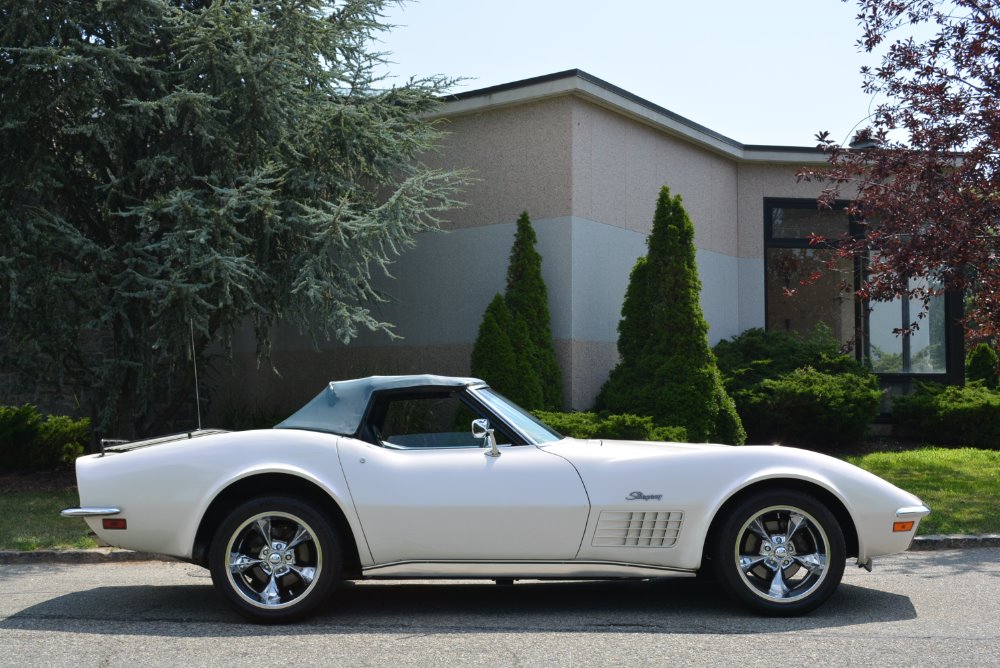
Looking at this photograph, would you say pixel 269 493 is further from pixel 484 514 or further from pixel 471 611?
pixel 471 611

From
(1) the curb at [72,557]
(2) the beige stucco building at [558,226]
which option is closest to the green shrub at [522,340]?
(2) the beige stucco building at [558,226]

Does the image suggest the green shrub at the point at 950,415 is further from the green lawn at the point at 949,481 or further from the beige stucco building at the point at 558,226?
the beige stucco building at the point at 558,226

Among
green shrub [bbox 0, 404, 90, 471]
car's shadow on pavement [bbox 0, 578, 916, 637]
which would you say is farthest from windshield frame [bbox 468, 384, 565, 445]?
green shrub [bbox 0, 404, 90, 471]

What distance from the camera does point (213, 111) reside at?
37.1 feet

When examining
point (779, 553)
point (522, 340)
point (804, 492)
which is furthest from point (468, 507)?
point (522, 340)

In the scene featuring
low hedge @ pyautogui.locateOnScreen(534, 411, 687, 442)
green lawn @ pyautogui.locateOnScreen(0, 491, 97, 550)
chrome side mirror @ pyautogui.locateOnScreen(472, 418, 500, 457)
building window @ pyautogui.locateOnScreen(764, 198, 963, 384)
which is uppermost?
building window @ pyautogui.locateOnScreen(764, 198, 963, 384)

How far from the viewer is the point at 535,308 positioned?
42.8ft

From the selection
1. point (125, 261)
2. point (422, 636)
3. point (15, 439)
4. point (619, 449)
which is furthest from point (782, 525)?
point (15, 439)

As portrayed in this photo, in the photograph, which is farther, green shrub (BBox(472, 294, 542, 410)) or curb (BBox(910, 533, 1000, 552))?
green shrub (BBox(472, 294, 542, 410))

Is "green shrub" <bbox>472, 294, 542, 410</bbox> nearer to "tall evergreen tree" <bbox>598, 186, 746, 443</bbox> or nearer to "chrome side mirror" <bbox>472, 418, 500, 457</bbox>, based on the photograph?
"tall evergreen tree" <bbox>598, 186, 746, 443</bbox>

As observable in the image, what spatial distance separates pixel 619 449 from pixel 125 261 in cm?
710

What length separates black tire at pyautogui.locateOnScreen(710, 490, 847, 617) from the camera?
5637 millimetres

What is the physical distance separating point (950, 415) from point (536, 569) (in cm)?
1181

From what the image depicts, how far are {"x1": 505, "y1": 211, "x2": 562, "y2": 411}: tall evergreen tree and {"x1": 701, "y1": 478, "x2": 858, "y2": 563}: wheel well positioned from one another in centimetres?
694
